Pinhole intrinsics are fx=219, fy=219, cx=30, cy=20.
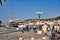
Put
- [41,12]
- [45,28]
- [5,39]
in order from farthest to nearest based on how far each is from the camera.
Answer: [41,12], [45,28], [5,39]

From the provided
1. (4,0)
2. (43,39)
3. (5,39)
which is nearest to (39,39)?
(43,39)

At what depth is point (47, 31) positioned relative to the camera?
19547 mm

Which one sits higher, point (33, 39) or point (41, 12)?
point (41, 12)

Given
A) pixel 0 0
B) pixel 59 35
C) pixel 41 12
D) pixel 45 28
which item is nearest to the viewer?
pixel 0 0

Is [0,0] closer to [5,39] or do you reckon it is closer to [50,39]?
[5,39]

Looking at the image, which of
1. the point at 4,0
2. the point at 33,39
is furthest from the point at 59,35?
the point at 4,0

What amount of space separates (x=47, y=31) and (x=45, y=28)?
1.93 ft

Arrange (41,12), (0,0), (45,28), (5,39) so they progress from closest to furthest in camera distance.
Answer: (0,0)
(5,39)
(45,28)
(41,12)

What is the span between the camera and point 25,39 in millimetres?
16062

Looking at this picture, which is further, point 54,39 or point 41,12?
point 41,12

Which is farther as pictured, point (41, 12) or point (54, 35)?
point (41, 12)

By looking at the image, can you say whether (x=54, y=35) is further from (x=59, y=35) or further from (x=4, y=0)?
(x=4, y=0)

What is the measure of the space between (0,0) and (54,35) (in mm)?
5903

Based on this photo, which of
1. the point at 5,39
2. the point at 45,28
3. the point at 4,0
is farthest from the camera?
the point at 45,28
